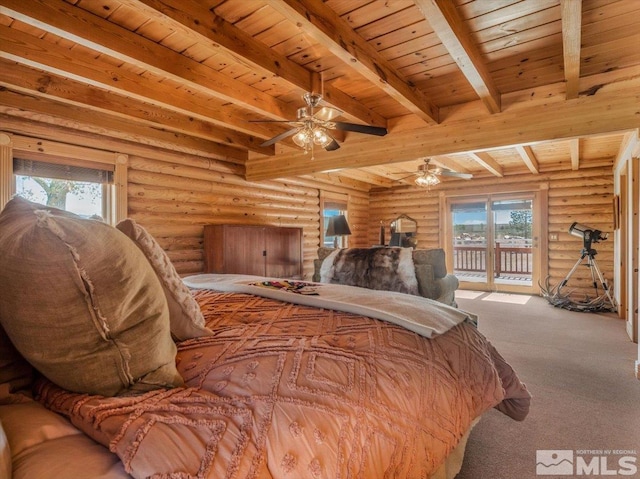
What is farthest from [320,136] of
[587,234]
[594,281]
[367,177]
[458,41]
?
[594,281]

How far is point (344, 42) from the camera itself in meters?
2.21

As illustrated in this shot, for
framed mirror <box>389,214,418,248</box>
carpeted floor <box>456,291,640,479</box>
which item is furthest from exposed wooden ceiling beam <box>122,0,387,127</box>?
framed mirror <box>389,214,418,248</box>

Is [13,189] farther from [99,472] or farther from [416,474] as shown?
[416,474]

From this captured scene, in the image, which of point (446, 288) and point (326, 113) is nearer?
point (326, 113)

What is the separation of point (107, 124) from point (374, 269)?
11.2ft

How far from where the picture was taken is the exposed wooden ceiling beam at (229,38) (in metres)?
1.93

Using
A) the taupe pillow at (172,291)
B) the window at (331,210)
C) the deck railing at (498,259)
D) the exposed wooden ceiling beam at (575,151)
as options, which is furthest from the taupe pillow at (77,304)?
the deck railing at (498,259)

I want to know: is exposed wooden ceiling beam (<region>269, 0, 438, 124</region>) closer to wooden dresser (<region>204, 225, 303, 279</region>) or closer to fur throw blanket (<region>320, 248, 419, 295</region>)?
fur throw blanket (<region>320, 248, 419, 295</region>)

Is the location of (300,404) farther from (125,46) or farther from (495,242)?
(495,242)

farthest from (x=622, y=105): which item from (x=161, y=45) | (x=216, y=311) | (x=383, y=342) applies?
(x=161, y=45)

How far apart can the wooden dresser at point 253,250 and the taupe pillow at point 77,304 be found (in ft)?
12.1

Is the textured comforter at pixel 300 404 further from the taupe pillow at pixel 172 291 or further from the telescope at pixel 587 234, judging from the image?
the telescope at pixel 587 234

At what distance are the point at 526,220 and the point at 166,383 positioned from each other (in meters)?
7.81

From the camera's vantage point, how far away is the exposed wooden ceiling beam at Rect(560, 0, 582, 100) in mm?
1798
